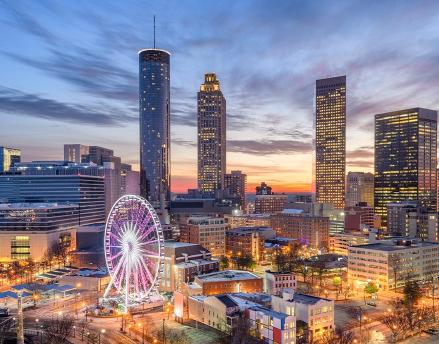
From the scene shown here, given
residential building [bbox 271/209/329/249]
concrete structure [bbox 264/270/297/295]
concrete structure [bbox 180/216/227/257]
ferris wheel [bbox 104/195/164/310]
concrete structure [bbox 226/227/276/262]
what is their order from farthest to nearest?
1. residential building [bbox 271/209/329/249]
2. concrete structure [bbox 180/216/227/257]
3. concrete structure [bbox 226/227/276/262]
4. concrete structure [bbox 264/270/297/295]
5. ferris wheel [bbox 104/195/164/310]

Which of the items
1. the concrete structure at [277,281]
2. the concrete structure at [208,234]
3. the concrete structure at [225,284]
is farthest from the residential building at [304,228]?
the concrete structure at [225,284]

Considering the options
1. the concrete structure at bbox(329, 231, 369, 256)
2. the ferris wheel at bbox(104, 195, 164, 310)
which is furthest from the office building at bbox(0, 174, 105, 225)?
the concrete structure at bbox(329, 231, 369, 256)

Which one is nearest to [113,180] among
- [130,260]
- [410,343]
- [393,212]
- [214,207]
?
[214,207]

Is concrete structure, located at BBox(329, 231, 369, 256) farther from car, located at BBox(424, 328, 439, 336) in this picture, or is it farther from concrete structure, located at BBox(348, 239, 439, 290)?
car, located at BBox(424, 328, 439, 336)

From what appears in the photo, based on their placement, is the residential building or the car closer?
the car

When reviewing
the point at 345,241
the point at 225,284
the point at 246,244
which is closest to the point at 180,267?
the point at 225,284

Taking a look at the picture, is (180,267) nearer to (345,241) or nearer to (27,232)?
(27,232)

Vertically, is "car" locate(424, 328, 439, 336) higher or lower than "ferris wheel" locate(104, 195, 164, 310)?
lower
